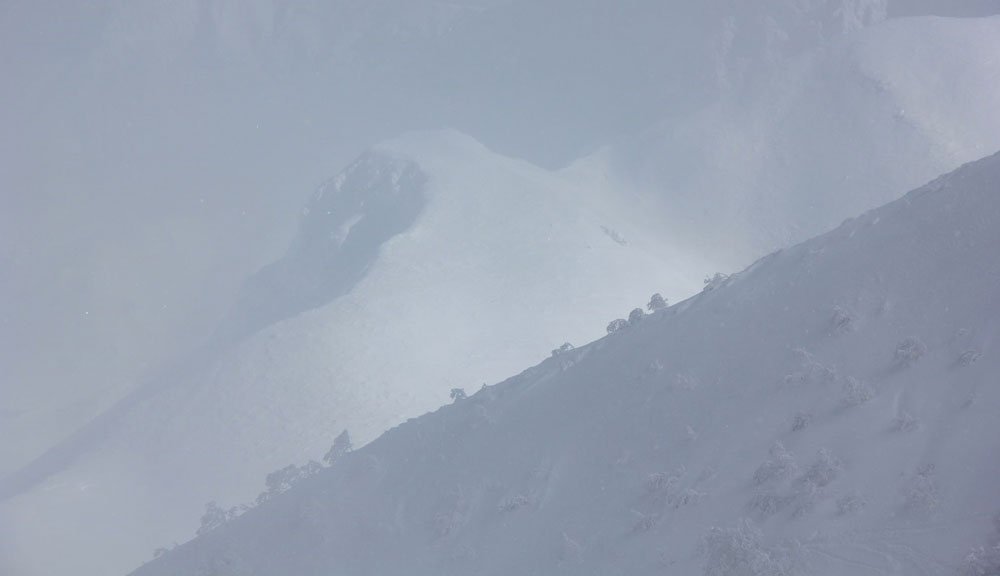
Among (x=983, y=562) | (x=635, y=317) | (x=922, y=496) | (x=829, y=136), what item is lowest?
(x=983, y=562)

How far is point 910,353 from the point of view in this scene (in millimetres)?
11609

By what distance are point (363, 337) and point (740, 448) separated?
25.0m

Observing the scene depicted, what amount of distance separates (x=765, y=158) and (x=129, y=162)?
6922cm

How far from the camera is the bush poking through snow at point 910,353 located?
11578 millimetres

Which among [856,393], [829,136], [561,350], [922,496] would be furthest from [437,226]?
[922,496]

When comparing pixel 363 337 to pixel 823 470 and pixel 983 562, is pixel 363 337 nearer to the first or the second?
pixel 823 470

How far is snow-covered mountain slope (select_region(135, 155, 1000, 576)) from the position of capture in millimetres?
9906

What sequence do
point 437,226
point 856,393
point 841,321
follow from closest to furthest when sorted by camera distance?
point 856,393
point 841,321
point 437,226

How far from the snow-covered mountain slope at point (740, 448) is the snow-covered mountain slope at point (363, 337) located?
13457 millimetres

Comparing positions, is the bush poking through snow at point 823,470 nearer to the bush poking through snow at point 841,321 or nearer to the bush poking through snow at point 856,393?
the bush poking through snow at point 856,393

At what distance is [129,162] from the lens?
263 feet

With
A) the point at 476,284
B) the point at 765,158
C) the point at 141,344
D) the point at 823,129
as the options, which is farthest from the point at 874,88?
the point at 141,344

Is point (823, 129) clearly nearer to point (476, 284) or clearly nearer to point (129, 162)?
point (476, 284)

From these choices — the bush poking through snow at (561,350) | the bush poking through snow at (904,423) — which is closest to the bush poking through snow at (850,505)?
the bush poking through snow at (904,423)
